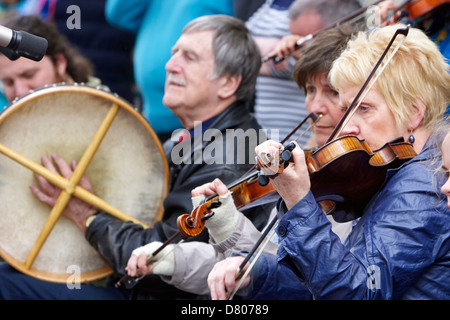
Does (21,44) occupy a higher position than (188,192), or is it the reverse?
(21,44)

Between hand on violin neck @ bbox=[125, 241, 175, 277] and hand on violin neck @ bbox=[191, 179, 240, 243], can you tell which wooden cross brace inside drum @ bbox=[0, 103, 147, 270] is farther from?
hand on violin neck @ bbox=[191, 179, 240, 243]

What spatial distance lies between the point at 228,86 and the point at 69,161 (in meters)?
0.75

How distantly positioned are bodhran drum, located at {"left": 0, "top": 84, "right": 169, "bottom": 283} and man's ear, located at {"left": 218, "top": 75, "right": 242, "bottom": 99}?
0.38 meters

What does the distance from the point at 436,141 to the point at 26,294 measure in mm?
1734

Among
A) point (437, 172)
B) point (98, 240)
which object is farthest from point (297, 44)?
point (437, 172)

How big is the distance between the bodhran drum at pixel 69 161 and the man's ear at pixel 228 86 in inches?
15.0

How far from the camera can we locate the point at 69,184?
2865 millimetres

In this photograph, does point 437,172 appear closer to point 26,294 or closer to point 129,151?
point 129,151

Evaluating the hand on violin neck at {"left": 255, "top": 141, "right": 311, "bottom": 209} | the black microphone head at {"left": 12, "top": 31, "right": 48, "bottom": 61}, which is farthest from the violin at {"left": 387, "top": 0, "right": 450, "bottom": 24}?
the black microphone head at {"left": 12, "top": 31, "right": 48, "bottom": 61}

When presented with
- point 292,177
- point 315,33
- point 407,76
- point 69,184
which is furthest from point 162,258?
point 315,33

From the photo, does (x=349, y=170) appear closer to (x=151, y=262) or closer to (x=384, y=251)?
(x=384, y=251)

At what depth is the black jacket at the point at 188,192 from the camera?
272 cm

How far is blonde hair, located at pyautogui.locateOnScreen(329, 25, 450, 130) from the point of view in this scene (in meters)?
2.23

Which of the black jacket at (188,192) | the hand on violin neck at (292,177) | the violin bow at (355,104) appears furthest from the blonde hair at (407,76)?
the black jacket at (188,192)
